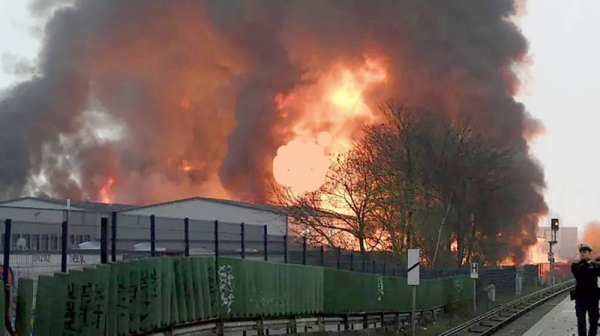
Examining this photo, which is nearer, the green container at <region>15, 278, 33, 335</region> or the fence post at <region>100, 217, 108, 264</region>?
the green container at <region>15, 278, 33, 335</region>

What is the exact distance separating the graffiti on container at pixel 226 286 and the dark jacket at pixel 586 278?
240 inches

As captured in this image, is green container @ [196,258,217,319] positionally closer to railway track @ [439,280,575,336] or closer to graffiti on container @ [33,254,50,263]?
graffiti on container @ [33,254,50,263]

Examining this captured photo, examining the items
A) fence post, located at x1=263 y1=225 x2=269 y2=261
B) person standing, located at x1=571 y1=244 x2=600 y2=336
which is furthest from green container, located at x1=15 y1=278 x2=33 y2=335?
fence post, located at x1=263 y1=225 x2=269 y2=261

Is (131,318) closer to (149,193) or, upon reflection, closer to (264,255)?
(264,255)

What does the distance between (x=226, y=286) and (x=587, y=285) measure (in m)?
6.35

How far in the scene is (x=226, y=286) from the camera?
13.4 meters

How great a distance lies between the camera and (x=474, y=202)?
4484 centimetres

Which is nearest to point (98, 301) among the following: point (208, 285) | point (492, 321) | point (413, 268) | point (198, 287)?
point (198, 287)

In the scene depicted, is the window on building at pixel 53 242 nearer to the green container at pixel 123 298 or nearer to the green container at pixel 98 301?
the green container at pixel 98 301

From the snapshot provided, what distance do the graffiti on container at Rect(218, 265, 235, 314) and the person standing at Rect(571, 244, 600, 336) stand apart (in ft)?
19.8

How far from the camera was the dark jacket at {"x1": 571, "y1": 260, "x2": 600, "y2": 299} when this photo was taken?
8859 millimetres

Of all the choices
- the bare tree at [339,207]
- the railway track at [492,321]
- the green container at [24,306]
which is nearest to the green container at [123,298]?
the green container at [24,306]

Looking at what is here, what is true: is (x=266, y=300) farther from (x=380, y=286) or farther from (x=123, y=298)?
(x=380, y=286)

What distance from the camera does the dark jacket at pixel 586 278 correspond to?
8.86 metres
